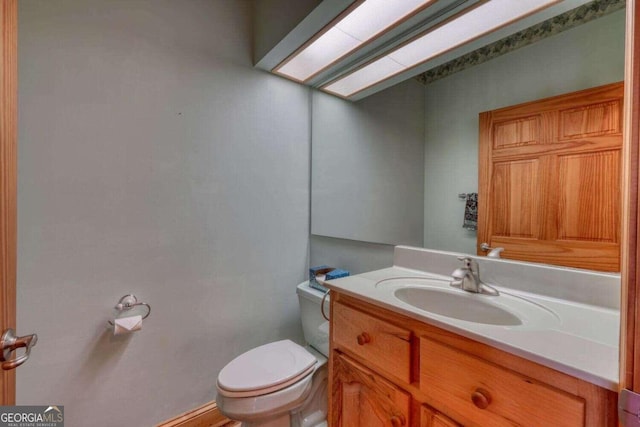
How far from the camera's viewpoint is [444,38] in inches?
46.9

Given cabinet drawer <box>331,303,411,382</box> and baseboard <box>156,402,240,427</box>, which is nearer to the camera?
cabinet drawer <box>331,303,411,382</box>

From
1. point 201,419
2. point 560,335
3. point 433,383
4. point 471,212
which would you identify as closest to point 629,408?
point 560,335

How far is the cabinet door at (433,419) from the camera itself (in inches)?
28.0

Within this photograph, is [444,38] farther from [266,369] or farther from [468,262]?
[266,369]

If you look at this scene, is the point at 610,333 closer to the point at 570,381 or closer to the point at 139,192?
the point at 570,381

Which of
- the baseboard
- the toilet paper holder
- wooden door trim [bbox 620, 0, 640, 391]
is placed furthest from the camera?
the baseboard

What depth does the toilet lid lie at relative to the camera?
1.13 metres

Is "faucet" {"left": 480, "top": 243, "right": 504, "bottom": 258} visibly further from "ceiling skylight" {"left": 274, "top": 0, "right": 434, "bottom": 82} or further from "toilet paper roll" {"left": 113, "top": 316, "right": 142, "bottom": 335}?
"toilet paper roll" {"left": 113, "top": 316, "right": 142, "bottom": 335}

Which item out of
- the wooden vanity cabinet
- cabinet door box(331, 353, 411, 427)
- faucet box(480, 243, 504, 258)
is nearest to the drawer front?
the wooden vanity cabinet

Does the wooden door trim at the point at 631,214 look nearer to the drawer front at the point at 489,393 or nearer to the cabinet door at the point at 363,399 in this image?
the drawer front at the point at 489,393

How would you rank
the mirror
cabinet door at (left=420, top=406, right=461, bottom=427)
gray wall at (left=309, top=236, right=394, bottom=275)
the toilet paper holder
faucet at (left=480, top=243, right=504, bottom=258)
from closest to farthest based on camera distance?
1. cabinet door at (left=420, top=406, right=461, bottom=427)
2. the mirror
3. faucet at (left=480, top=243, right=504, bottom=258)
4. the toilet paper holder
5. gray wall at (left=309, top=236, right=394, bottom=275)

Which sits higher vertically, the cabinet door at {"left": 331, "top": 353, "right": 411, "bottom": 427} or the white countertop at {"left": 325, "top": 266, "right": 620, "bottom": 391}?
the white countertop at {"left": 325, "top": 266, "right": 620, "bottom": 391}

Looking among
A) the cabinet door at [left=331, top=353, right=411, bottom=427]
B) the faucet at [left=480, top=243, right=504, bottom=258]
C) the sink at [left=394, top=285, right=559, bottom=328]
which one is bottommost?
the cabinet door at [left=331, top=353, right=411, bottom=427]

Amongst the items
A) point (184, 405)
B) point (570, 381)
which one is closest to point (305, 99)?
point (570, 381)
